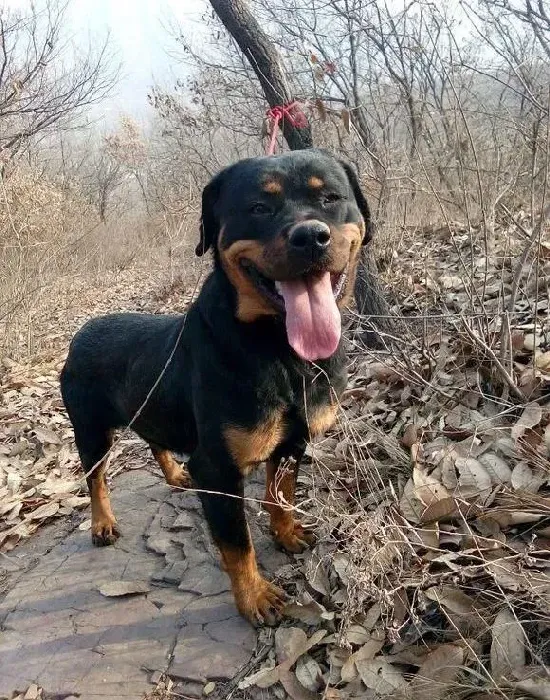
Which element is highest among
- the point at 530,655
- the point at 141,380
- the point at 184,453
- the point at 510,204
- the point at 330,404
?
the point at 510,204

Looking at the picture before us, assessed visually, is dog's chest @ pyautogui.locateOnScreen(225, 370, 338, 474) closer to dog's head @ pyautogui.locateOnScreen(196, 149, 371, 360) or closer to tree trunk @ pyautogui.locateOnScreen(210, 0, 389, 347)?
dog's head @ pyautogui.locateOnScreen(196, 149, 371, 360)

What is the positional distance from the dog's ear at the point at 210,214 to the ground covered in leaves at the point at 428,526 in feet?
3.54

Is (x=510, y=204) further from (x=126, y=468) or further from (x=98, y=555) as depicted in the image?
(x=98, y=555)

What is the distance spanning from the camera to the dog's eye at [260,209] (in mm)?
2463

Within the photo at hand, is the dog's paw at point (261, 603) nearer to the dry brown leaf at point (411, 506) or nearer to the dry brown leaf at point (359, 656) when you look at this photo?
the dry brown leaf at point (359, 656)

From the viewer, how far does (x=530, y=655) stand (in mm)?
1887

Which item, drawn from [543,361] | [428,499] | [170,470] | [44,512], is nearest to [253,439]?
[428,499]

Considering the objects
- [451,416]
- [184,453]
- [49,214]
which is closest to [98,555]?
[184,453]

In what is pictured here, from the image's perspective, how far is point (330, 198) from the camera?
2559 millimetres

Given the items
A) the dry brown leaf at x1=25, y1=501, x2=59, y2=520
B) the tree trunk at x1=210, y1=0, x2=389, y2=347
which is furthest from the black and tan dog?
the tree trunk at x1=210, y1=0, x2=389, y2=347

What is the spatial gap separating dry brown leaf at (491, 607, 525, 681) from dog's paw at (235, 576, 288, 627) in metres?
1.04

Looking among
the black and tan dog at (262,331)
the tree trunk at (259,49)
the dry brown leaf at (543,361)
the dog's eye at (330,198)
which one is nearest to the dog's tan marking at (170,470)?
the black and tan dog at (262,331)

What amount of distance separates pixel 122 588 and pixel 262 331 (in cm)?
164

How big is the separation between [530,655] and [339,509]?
108 centimetres
